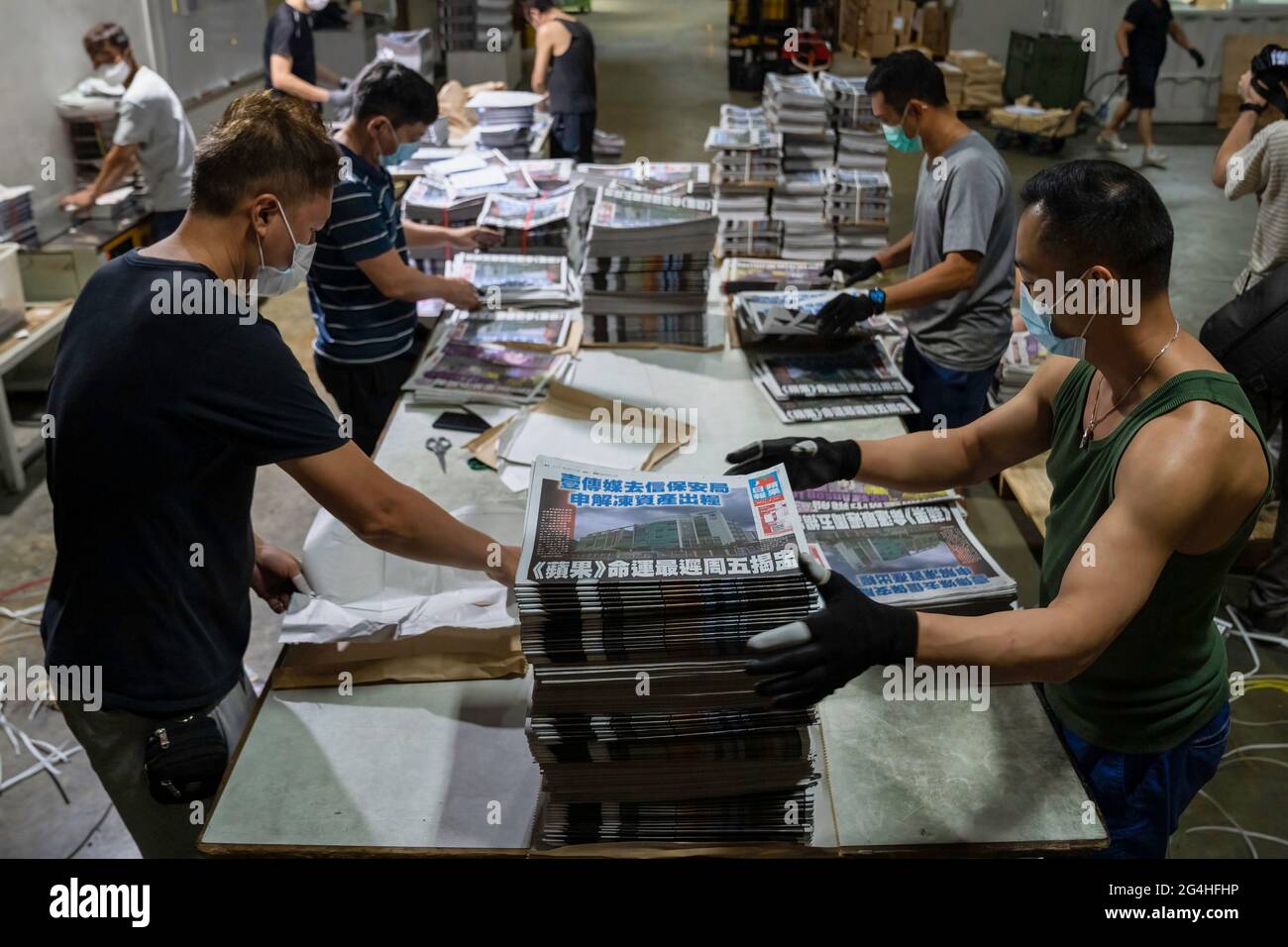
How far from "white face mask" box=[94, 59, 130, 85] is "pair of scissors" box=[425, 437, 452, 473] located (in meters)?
4.17

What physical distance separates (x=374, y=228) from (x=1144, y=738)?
2474 millimetres

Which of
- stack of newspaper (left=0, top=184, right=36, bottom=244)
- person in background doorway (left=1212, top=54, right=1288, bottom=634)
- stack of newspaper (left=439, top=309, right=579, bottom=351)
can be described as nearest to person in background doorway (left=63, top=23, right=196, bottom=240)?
stack of newspaper (left=0, top=184, right=36, bottom=244)

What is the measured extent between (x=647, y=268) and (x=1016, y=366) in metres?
1.65

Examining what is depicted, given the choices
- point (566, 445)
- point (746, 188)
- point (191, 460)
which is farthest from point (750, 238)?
point (191, 460)

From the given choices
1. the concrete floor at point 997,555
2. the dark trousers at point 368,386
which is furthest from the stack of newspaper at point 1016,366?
the dark trousers at point 368,386

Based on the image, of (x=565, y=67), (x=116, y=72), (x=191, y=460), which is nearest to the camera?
(x=191, y=460)

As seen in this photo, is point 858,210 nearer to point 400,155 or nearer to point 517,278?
point 517,278

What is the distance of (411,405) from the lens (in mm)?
3115

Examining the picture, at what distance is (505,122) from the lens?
19.6ft

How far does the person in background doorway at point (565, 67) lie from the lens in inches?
270

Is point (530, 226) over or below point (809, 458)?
over

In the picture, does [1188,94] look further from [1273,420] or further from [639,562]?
[639,562]

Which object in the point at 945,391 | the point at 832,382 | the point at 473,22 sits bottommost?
the point at 945,391

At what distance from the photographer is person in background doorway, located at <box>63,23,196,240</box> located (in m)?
5.39
